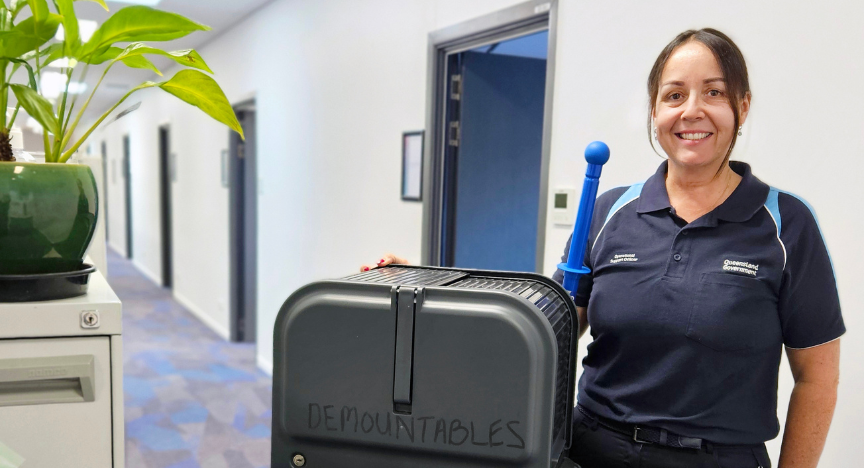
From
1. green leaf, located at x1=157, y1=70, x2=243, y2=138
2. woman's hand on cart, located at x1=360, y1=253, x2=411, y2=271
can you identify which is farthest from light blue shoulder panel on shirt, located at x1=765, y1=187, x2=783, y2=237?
green leaf, located at x1=157, y1=70, x2=243, y2=138

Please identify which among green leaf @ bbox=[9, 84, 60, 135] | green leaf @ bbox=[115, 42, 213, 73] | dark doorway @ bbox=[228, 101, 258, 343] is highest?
green leaf @ bbox=[115, 42, 213, 73]

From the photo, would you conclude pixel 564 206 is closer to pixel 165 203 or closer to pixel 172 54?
pixel 172 54

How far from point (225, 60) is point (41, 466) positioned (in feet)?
14.8

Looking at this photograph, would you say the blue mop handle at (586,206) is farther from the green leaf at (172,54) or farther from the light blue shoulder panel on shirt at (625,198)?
the green leaf at (172,54)

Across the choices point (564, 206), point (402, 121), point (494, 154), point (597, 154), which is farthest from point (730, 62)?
point (402, 121)

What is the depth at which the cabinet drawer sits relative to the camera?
1.06m

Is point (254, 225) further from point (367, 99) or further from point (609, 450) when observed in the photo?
point (609, 450)

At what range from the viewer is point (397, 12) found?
9.23 feet

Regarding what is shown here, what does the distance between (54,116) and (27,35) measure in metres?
0.13

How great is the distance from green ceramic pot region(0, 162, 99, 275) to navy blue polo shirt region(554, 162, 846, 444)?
86cm

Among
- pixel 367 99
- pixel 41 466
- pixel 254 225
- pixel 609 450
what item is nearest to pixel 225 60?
pixel 254 225

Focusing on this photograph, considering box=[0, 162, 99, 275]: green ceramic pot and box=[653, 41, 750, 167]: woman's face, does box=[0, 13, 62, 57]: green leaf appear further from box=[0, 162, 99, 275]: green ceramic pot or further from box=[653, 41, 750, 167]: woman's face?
box=[653, 41, 750, 167]: woman's face

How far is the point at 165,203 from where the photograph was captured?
24.3 ft

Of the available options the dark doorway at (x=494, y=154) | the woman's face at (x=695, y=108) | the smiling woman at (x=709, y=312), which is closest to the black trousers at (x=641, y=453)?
the smiling woman at (x=709, y=312)
